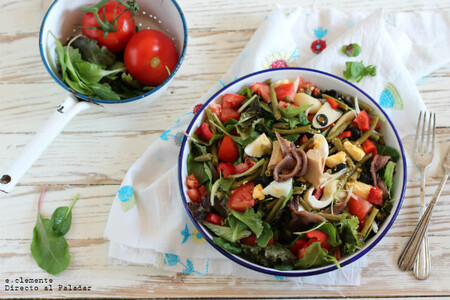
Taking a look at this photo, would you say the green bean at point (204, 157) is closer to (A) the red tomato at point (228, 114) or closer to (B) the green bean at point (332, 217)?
(A) the red tomato at point (228, 114)

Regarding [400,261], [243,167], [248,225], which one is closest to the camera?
[248,225]

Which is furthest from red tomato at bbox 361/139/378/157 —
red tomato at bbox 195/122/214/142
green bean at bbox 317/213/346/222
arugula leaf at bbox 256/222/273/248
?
red tomato at bbox 195/122/214/142

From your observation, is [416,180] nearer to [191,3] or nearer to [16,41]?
[191,3]

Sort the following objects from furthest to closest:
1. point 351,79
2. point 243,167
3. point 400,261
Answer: point 351,79, point 400,261, point 243,167

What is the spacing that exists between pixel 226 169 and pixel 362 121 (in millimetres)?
622

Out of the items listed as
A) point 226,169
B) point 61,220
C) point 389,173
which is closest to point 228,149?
point 226,169

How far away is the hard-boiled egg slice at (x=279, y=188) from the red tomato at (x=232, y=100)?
1.36ft

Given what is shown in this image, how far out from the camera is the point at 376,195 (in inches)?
67.7

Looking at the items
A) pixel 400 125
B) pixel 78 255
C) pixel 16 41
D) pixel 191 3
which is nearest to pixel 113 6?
pixel 191 3

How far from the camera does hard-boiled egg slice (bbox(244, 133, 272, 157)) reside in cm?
176

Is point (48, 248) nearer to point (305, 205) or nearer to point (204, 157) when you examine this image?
point (204, 157)

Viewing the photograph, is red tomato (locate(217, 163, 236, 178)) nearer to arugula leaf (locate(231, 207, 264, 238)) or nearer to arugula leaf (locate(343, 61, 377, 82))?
arugula leaf (locate(231, 207, 264, 238))

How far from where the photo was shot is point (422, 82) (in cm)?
217

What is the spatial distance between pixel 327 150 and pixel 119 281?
114cm
